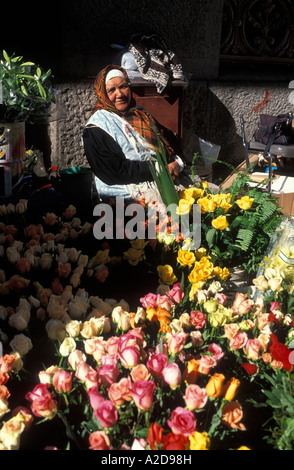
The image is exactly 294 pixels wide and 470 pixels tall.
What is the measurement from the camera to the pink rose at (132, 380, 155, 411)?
0.94 metres

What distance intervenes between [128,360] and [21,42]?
14.8ft

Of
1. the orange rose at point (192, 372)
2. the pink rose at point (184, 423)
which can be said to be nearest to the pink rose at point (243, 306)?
the orange rose at point (192, 372)

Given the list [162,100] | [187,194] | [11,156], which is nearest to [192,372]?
[187,194]

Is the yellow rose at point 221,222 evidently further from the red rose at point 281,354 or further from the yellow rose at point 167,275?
the red rose at point 281,354

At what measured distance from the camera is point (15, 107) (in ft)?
7.30

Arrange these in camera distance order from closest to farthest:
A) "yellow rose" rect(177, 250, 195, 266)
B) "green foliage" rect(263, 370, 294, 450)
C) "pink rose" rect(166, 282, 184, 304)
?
"green foliage" rect(263, 370, 294, 450), "pink rose" rect(166, 282, 184, 304), "yellow rose" rect(177, 250, 195, 266)

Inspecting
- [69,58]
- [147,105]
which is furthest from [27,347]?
[69,58]

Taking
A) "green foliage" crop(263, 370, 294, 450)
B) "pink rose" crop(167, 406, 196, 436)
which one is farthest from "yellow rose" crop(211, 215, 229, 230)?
"pink rose" crop(167, 406, 196, 436)

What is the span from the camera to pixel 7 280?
5.37 ft

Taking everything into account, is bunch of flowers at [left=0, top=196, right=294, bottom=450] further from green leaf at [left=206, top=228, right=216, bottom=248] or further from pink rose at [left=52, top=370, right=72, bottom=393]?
green leaf at [left=206, top=228, right=216, bottom=248]

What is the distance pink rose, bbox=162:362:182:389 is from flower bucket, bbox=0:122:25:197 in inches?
62.1

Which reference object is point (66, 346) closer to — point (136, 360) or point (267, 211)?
point (136, 360)

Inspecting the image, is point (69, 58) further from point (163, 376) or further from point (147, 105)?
point (163, 376)

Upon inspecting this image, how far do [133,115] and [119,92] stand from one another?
0.87 feet
